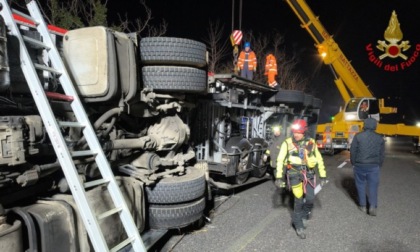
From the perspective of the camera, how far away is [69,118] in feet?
10.2

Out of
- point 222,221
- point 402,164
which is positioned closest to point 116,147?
point 222,221

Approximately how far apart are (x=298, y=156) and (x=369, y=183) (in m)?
1.74

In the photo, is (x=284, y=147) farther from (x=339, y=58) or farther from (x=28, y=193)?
(x=339, y=58)

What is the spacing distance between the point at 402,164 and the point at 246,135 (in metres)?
6.71

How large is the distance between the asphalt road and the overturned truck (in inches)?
17.2

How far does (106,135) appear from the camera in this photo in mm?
3373

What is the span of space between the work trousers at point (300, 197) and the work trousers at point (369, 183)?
4.29 feet

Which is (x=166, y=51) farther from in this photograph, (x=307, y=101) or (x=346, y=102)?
(x=346, y=102)

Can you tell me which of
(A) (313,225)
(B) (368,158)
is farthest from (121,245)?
(B) (368,158)

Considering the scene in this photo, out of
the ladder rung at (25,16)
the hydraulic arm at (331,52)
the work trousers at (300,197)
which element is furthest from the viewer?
the hydraulic arm at (331,52)

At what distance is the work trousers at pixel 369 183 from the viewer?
5.24 meters

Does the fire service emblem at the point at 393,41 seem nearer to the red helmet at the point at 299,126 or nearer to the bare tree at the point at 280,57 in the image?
the bare tree at the point at 280,57

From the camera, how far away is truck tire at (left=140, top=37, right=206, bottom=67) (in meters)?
3.51

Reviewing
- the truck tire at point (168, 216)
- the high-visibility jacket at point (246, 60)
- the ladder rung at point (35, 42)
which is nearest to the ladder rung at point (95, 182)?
the ladder rung at point (35, 42)
